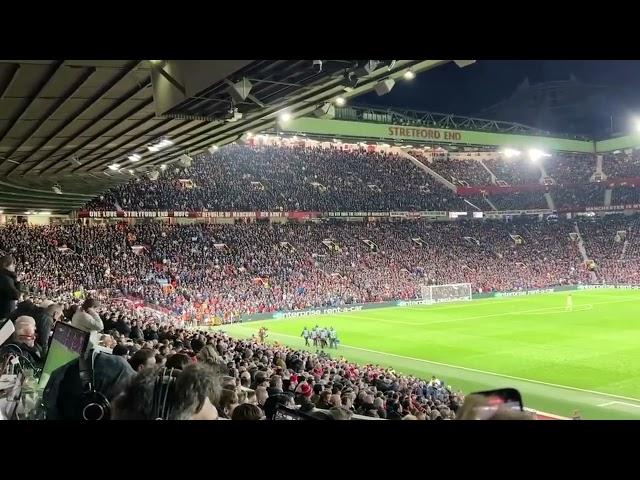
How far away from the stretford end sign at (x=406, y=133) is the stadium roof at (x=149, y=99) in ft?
90.6

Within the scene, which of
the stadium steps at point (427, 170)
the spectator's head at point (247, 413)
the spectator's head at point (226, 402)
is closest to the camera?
the spectator's head at point (247, 413)

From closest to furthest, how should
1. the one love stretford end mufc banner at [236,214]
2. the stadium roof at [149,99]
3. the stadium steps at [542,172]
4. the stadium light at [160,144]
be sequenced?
the stadium roof at [149,99], the stadium light at [160,144], the one love stretford end mufc banner at [236,214], the stadium steps at [542,172]

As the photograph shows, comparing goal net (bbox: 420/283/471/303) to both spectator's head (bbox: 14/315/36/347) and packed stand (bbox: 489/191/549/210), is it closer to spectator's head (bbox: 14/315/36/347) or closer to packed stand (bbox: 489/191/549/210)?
packed stand (bbox: 489/191/549/210)

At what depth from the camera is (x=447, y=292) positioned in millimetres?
43344

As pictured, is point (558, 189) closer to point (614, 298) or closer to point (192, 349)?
point (614, 298)

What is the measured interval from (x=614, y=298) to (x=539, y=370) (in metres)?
25.6

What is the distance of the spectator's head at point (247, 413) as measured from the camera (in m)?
4.20

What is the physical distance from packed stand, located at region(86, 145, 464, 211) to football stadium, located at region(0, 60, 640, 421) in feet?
0.76

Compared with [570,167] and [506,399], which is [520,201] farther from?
[506,399]

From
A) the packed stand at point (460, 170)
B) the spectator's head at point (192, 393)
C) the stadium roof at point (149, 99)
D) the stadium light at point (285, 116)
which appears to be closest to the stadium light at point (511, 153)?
the packed stand at point (460, 170)

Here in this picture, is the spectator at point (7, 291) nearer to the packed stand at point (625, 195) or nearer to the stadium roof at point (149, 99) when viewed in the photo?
the stadium roof at point (149, 99)

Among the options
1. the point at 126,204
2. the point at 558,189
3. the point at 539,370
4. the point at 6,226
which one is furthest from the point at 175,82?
the point at 558,189

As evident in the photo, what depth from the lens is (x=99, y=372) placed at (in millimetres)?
3311
